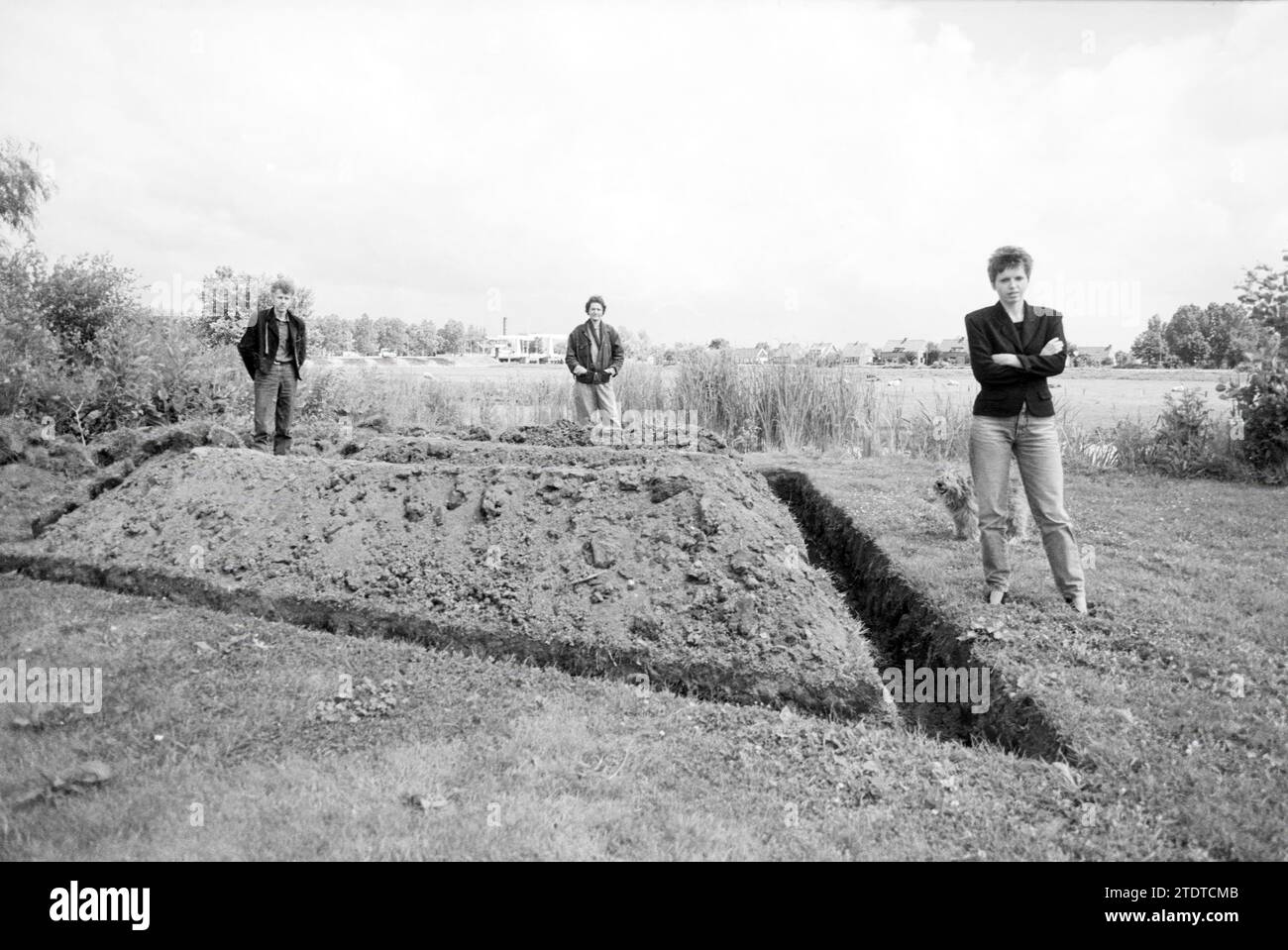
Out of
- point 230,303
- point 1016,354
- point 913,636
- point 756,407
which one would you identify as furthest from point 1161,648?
point 230,303

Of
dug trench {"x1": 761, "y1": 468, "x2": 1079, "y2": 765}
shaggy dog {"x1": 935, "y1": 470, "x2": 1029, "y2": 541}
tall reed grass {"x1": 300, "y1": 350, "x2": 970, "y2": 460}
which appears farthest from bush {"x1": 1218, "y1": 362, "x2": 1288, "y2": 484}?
dug trench {"x1": 761, "y1": 468, "x2": 1079, "y2": 765}

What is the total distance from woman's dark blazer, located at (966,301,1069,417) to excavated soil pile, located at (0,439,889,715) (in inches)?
66.8

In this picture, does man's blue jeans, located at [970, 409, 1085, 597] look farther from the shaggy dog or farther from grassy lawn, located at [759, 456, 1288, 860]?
the shaggy dog

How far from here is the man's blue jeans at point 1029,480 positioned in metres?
5.14

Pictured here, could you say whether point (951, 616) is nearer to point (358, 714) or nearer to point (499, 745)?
point (499, 745)

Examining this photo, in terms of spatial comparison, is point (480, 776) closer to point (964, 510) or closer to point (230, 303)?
point (964, 510)

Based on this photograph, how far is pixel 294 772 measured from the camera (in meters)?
3.30

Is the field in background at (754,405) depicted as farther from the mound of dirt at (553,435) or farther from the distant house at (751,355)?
the mound of dirt at (553,435)

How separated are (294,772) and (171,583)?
130 inches

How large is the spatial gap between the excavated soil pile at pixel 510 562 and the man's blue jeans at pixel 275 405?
126 centimetres

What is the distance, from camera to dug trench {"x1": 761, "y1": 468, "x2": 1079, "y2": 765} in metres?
4.04

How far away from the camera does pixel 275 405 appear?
880 centimetres
